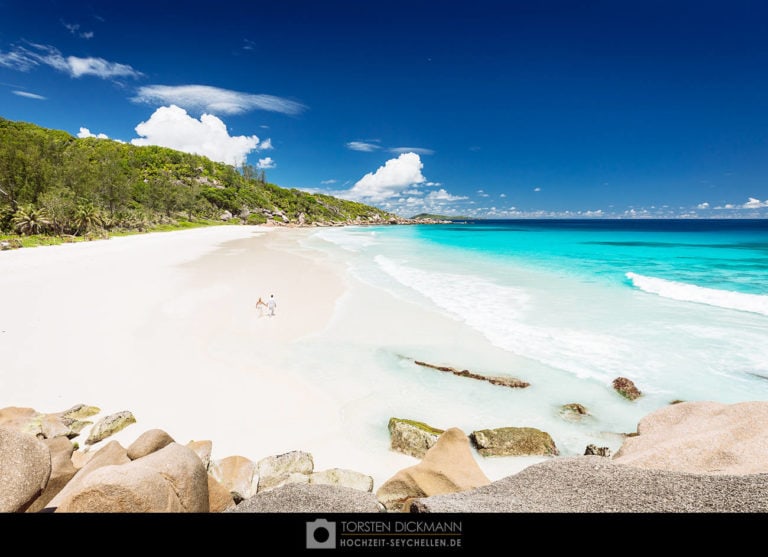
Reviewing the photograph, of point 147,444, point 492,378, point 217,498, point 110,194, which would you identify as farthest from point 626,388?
point 110,194

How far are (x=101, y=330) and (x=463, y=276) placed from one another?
20.9m

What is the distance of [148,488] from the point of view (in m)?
3.19

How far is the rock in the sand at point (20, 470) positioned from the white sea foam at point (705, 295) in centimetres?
2390

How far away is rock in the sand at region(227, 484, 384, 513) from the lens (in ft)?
9.77

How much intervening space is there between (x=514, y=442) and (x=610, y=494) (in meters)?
3.50

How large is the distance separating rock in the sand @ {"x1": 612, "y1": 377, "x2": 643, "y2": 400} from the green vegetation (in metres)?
41.9

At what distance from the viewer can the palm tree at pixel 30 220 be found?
115 feet

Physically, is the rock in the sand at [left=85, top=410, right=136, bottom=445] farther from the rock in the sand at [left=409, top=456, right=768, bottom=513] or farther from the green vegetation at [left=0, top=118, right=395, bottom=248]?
the green vegetation at [left=0, top=118, right=395, bottom=248]

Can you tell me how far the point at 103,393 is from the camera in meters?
7.55

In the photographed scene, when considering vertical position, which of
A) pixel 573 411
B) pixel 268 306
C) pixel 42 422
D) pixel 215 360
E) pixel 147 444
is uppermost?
pixel 147 444

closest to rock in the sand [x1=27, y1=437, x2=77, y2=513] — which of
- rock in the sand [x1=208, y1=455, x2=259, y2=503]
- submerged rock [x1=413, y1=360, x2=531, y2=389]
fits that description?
rock in the sand [x1=208, y1=455, x2=259, y2=503]

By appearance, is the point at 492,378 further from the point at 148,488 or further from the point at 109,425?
the point at 109,425

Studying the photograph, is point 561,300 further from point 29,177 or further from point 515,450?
point 29,177
